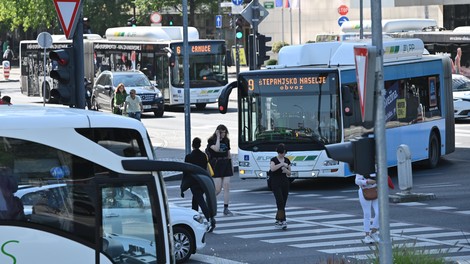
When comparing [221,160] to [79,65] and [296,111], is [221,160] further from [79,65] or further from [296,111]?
[79,65]

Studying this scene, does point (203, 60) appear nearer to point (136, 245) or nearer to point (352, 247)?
point (352, 247)

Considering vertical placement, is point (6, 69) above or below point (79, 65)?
above

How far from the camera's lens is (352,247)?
17422mm

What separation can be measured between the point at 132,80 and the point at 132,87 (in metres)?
0.56

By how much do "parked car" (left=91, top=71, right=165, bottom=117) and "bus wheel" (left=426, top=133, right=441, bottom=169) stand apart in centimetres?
1673

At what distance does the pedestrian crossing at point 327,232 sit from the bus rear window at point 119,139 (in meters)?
7.15

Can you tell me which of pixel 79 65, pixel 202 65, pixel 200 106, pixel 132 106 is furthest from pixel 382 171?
pixel 200 106

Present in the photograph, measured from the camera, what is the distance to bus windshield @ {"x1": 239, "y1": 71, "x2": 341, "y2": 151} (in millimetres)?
24859

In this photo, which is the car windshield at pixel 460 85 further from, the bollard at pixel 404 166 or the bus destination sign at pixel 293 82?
the bollard at pixel 404 166

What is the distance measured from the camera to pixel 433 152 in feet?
96.6

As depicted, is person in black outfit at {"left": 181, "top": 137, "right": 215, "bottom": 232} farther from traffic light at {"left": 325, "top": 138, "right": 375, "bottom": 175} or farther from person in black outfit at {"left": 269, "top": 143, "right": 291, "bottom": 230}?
traffic light at {"left": 325, "top": 138, "right": 375, "bottom": 175}

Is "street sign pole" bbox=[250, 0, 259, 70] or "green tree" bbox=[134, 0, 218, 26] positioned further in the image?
"green tree" bbox=[134, 0, 218, 26]

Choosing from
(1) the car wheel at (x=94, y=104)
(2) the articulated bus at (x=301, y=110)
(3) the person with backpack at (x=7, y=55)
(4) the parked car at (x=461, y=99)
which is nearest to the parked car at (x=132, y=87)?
(1) the car wheel at (x=94, y=104)

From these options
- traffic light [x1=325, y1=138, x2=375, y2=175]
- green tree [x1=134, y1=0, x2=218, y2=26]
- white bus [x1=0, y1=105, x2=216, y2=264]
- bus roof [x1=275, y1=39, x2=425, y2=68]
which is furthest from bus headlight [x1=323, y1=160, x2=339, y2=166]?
green tree [x1=134, y1=0, x2=218, y2=26]
